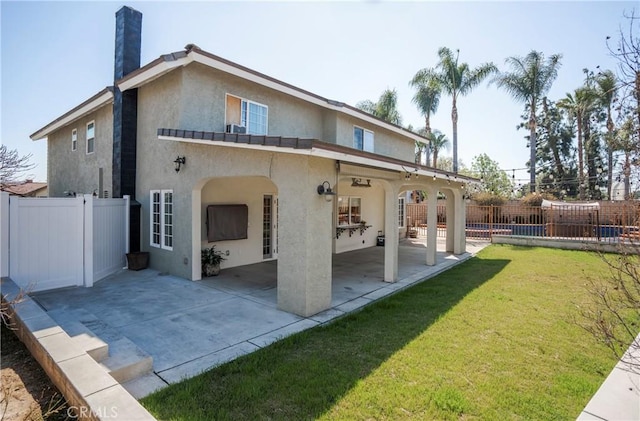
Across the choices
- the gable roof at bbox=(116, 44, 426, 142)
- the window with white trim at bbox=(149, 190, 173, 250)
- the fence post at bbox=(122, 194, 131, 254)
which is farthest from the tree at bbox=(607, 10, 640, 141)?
the fence post at bbox=(122, 194, 131, 254)

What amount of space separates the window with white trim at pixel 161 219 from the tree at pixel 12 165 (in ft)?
12.1

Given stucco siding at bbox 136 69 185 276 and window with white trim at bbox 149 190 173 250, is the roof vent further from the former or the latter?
window with white trim at bbox 149 190 173 250

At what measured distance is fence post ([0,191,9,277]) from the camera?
7942 millimetres

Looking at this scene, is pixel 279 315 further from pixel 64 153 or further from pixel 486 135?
pixel 486 135

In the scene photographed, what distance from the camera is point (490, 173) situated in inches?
1843

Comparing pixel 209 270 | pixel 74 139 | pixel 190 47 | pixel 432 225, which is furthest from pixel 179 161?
pixel 74 139

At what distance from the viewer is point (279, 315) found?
24.9ft

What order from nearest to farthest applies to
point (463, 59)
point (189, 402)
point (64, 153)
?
point (189, 402) → point (64, 153) → point (463, 59)

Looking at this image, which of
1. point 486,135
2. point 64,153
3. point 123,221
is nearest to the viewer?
point 123,221

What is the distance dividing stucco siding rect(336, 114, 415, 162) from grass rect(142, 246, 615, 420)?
9555 millimetres

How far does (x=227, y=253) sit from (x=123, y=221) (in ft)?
13.1

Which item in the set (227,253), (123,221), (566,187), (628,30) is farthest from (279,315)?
(566,187)

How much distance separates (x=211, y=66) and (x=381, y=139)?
11298 millimetres

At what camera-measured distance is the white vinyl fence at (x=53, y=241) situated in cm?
823
